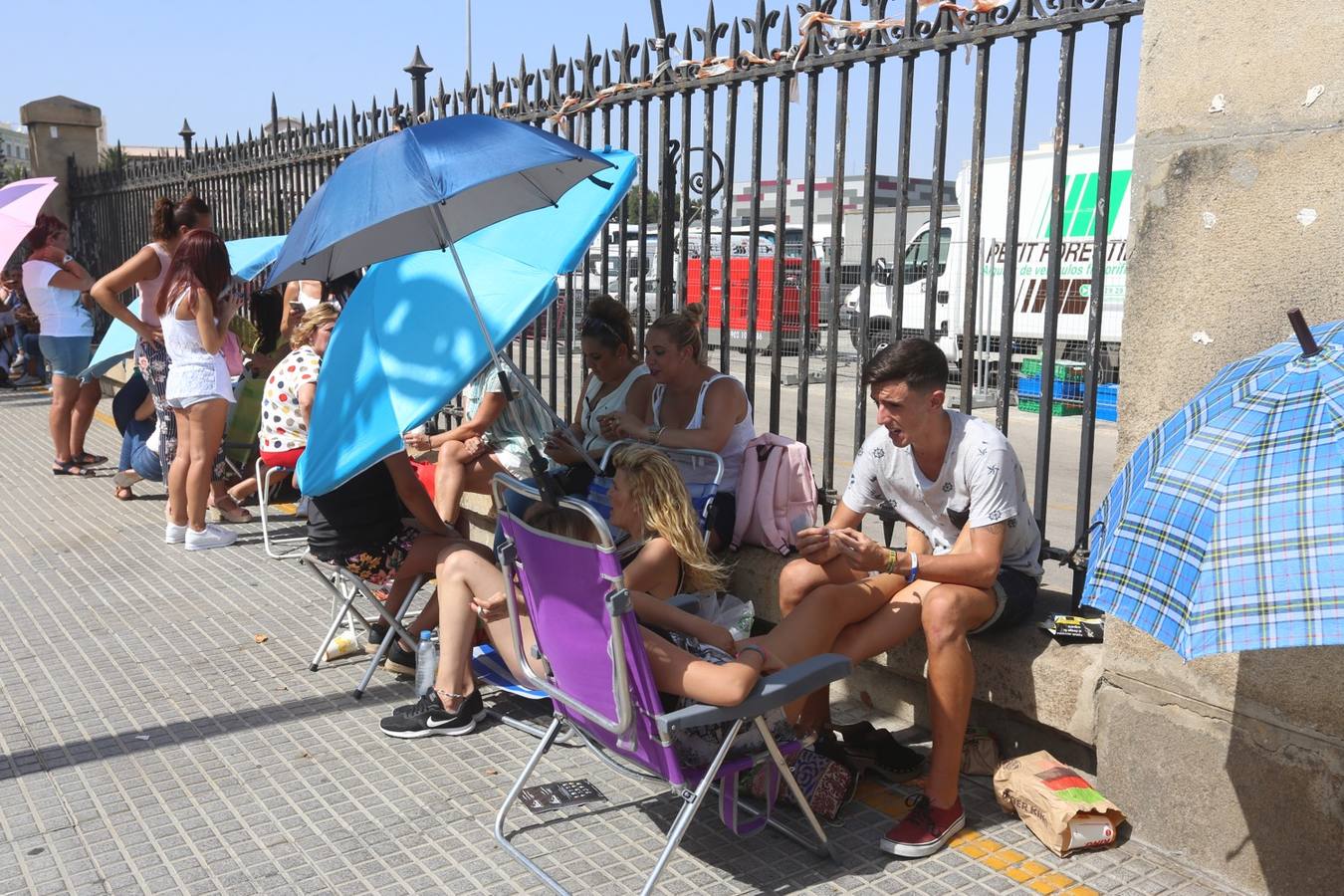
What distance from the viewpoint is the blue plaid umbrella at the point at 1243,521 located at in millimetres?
2066

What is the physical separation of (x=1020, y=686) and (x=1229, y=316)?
4.27 feet

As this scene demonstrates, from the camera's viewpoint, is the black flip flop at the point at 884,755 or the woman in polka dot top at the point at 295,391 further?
the woman in polka dot top at the point at 295,391

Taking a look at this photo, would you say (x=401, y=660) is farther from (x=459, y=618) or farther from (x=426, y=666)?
(x=459, y=618)

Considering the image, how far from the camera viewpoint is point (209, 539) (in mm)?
6965

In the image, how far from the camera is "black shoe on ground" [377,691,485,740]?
429 cm

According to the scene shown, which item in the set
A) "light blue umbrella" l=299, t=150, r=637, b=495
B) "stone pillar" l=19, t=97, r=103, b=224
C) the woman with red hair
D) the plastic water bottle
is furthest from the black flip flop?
"stone pillar" l=19, t=97, r=103, b=224

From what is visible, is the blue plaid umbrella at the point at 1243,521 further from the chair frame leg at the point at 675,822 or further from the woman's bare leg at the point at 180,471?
the woman's bare leg at the point at 180,471

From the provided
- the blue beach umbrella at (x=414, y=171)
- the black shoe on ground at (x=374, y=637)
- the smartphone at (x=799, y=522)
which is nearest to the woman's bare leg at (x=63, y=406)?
the black shoe on ground at (x=374, y=637)

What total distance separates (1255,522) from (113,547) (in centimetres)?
648

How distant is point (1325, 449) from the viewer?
82.7 inches

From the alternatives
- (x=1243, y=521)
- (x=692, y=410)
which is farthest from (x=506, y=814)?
(x=1243, y=521)

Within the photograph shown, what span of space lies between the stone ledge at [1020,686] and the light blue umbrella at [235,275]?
197 inches

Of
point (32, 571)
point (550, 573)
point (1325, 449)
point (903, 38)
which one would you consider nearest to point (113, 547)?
point (32, 571)

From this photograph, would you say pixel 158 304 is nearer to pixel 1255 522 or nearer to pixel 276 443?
pixel 276 443
